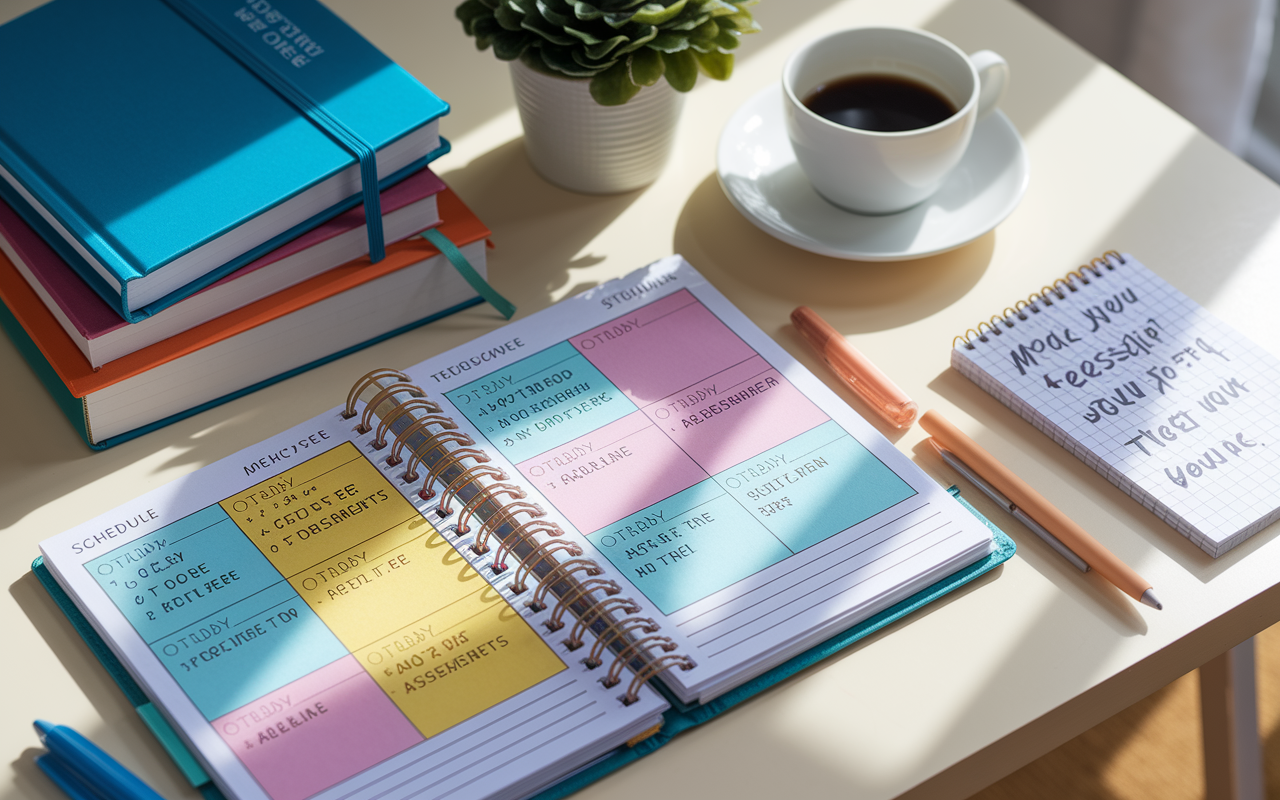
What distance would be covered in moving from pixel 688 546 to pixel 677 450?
82 millimetres

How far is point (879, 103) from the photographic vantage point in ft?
3.17

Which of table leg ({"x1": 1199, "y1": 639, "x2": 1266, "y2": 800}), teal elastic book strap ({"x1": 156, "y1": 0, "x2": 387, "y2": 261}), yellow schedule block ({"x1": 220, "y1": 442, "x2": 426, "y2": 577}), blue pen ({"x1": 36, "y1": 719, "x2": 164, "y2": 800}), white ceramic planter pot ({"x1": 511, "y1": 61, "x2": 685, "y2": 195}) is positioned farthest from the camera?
table leg ({"x1": 1199, "y1": 639, "x2": 1266, "y2": 800})

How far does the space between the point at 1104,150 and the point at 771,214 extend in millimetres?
329

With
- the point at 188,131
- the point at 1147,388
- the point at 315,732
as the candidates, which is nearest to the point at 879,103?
the point at 1147,388

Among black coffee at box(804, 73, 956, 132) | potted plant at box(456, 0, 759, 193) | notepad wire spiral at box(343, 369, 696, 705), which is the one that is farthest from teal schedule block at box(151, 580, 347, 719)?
black coffee at box(804, 73, 956, 132)

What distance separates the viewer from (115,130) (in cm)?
87

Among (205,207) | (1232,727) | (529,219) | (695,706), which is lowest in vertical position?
(1232,727)

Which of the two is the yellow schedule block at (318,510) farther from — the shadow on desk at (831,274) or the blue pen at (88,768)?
the shadow on desk at (831,274)

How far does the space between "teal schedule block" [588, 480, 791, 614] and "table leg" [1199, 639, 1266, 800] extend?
610 millimetres

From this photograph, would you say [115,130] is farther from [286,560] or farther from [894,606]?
[894,606]

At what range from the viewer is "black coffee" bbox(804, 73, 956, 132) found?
951mm

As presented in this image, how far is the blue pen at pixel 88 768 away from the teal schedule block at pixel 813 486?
39 cm

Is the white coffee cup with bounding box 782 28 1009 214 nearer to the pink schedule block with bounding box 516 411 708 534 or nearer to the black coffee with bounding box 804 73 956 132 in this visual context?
the black coffee with bounding box 804 73 956 132

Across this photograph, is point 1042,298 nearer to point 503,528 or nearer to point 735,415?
point 735,415
